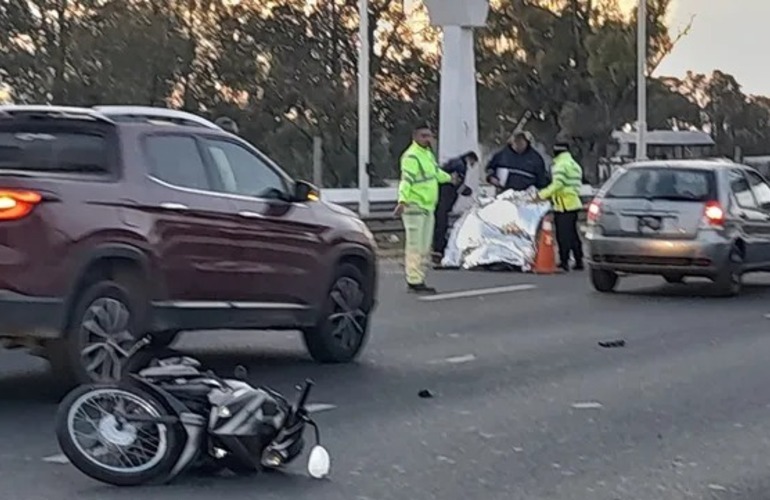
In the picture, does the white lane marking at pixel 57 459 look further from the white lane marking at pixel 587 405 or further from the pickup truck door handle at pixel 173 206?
the white lane marking at pixel 587 405

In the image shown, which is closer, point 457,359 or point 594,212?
point 457,359

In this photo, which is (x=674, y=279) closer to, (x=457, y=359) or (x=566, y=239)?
(x=566, y=239)

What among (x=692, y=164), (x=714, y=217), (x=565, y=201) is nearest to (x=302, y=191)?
(x=714, y=217)

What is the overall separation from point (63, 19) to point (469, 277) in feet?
98.3

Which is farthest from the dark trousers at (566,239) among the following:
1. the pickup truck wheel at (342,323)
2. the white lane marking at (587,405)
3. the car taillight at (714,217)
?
the white lane marking at (587,405)

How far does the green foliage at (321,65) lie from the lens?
4978 cm

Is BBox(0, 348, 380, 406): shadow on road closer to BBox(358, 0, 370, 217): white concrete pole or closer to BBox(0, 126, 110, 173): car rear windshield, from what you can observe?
BBox(0, 126, 110, 173): car rear windshield

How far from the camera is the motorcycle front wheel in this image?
8547 mm

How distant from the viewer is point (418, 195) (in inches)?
749

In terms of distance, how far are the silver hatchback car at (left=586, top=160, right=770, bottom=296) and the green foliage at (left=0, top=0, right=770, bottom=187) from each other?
3142 centimetres

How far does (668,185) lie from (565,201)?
3.34m

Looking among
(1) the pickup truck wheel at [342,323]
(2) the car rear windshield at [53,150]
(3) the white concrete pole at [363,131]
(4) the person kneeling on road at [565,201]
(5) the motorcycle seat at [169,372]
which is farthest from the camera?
(3) the white concrete pole at [363,131]

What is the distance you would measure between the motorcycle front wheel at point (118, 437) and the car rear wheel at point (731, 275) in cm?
1208

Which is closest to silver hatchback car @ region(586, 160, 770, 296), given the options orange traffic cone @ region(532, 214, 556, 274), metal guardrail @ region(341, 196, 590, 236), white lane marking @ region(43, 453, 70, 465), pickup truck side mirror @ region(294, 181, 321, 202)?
orange traffic cone @ region(532, 214, 556, 274)
